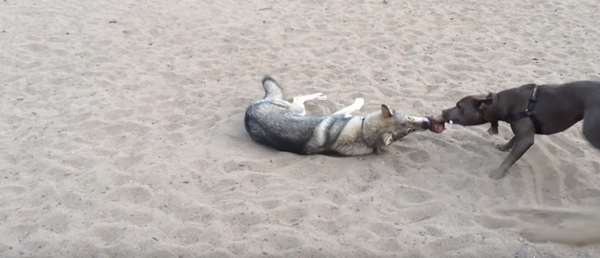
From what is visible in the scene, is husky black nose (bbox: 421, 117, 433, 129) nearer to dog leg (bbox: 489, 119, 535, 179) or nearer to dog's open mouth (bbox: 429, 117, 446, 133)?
dog's open mouth (bbox: 429, 117, 446, 133)

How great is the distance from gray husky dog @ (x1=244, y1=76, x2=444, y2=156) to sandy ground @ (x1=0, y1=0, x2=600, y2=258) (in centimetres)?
13

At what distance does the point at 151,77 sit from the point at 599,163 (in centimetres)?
460

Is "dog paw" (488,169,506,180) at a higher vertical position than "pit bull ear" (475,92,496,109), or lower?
Answer: lower

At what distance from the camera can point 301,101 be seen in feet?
20.0

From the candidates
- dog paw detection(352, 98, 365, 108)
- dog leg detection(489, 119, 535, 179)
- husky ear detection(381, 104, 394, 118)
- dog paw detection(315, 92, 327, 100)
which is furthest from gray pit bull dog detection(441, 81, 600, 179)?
dog paw detection(315, 92, 327, 100)

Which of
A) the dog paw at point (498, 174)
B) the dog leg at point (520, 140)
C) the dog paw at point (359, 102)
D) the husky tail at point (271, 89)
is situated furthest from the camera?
the husky tail at point (271, 89)

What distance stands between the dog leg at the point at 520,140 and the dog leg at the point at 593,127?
0.40 m

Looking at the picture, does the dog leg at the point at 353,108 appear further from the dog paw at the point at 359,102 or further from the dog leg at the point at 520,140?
the dog leg at the point at 520,140

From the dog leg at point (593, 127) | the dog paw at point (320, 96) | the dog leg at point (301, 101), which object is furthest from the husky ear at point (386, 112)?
the dog leg at point (593, 127)

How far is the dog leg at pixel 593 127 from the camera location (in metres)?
4.52

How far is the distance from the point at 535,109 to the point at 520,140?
0.27m

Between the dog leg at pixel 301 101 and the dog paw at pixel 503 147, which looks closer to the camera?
the dog paw at pixel 503 147

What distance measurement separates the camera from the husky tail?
6.19 m

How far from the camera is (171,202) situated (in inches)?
187
